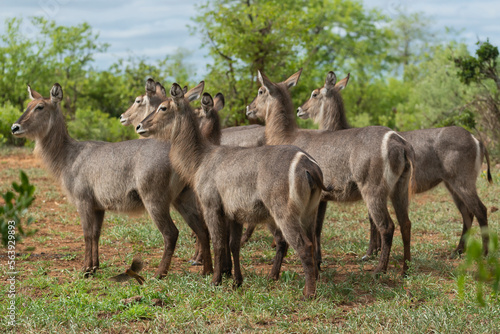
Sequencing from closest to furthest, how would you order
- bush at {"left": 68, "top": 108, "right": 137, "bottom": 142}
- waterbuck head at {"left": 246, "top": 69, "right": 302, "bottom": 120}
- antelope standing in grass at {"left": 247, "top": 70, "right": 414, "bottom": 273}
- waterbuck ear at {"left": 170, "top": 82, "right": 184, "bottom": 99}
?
antelope standing in grass at {"left": 247, "top": 70, "right": 414, "bottom": 273}
waterbuck ear at {"left": 170, "top": 82, "right": 184, "bottom": 99}
waterbuck head at {"left": 246, "top": 69, "right": 302, "bottom": 120}
bush at {"left": 68, "top": 108, "right": 137, "bottom": 142}

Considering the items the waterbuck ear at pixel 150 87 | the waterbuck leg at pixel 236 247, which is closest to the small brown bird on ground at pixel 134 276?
the waterbuck leg at pixel 236 247

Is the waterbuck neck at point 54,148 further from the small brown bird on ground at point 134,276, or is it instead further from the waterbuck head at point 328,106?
the waterbuck head at point 328,106

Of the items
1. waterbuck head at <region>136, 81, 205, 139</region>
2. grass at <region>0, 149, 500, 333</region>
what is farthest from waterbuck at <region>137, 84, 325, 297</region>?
grass at <region>0, 149, 500, 333</region>

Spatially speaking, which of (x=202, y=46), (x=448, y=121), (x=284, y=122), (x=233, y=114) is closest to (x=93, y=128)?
(x=202, y=46)

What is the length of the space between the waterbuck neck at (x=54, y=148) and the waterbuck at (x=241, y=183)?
3.73 feet

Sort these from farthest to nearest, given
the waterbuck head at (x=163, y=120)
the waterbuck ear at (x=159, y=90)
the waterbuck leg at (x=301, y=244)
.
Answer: the waterbuck ear at (x=159, y=90)
the waterbuck head at (x=163, y=120)
the waterbuck leg at (x=301, y=244)

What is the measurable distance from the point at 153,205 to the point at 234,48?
374 inches

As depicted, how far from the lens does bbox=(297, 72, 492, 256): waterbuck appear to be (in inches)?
253

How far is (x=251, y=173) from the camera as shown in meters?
4.71

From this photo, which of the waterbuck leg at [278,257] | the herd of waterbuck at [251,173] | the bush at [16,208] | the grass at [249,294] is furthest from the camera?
the waterbuck leg at [278,257]

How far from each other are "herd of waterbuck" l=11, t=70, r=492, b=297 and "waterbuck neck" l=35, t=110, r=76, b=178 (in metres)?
0.01

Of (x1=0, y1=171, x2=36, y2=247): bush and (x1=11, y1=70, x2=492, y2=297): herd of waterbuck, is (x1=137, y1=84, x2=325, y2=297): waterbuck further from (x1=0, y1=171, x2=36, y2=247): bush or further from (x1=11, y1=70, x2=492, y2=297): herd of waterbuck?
(x1=0, y1=171, x2=36, y2=247): bush

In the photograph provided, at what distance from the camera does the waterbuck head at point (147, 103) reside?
7.26m

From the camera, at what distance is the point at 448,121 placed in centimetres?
1300
